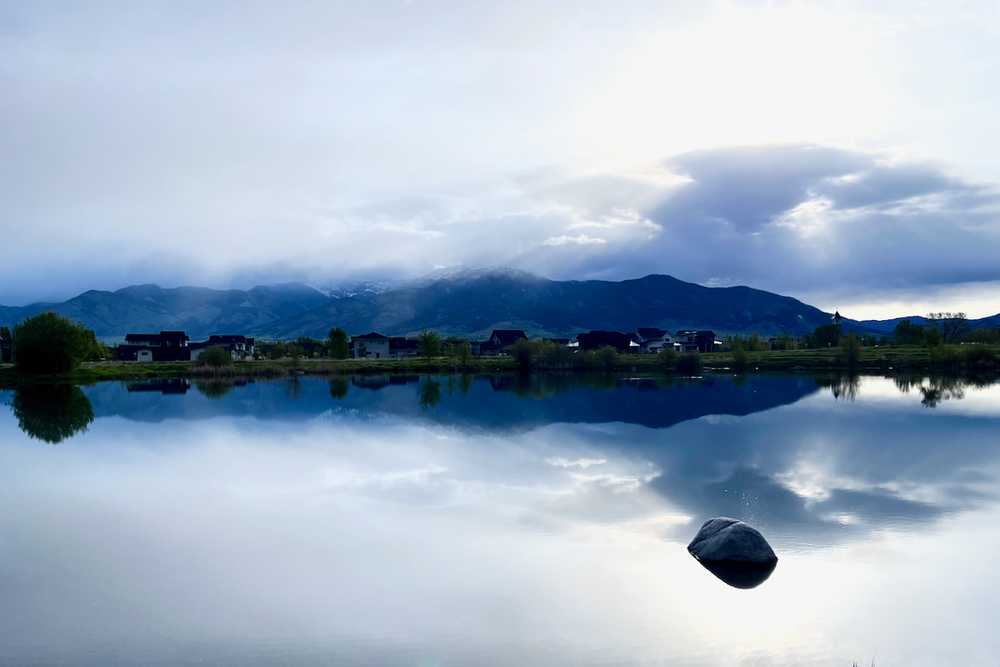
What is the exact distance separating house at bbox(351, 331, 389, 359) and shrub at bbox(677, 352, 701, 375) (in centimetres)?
6350

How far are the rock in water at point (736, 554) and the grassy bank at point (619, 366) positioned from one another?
7353cm

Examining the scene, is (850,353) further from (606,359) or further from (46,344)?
(46,344)

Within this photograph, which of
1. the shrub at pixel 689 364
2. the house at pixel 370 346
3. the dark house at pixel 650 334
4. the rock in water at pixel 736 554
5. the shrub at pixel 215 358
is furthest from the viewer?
the dark house at pixel 650 334

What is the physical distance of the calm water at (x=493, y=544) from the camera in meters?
12.1

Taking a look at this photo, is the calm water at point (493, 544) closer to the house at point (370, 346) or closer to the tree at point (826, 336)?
the tree at point (826, 336)

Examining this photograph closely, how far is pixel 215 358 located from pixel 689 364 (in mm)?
53919

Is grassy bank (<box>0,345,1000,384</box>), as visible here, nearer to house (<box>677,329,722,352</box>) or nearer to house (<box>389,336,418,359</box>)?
house (<box>677,329,722,352</box>)

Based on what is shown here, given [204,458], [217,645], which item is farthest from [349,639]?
[204,458]

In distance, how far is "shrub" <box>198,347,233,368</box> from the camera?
87125 millimetres

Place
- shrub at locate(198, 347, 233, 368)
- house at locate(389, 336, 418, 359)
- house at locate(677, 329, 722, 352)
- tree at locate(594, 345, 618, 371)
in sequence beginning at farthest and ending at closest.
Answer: house at locate(389, 336, 418, 359) < house at locate(677, 329, 722, 352) < tree at locate(594, 345, 618, 371) < shrub at locate(198, 347, 233, 368)

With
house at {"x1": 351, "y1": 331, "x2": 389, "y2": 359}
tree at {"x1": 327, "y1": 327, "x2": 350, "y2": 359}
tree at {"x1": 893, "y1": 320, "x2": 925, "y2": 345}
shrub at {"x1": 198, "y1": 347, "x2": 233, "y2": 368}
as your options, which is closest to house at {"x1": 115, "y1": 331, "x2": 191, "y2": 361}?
tree at {"x1": 327, "y1": 327, "x2": 350, "y2": 359}

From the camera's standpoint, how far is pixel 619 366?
91.8 metres

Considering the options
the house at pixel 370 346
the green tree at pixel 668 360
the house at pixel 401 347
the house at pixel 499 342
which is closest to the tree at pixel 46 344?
the house at pixel 370 346

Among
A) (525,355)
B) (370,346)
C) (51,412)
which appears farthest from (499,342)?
(51,412)
